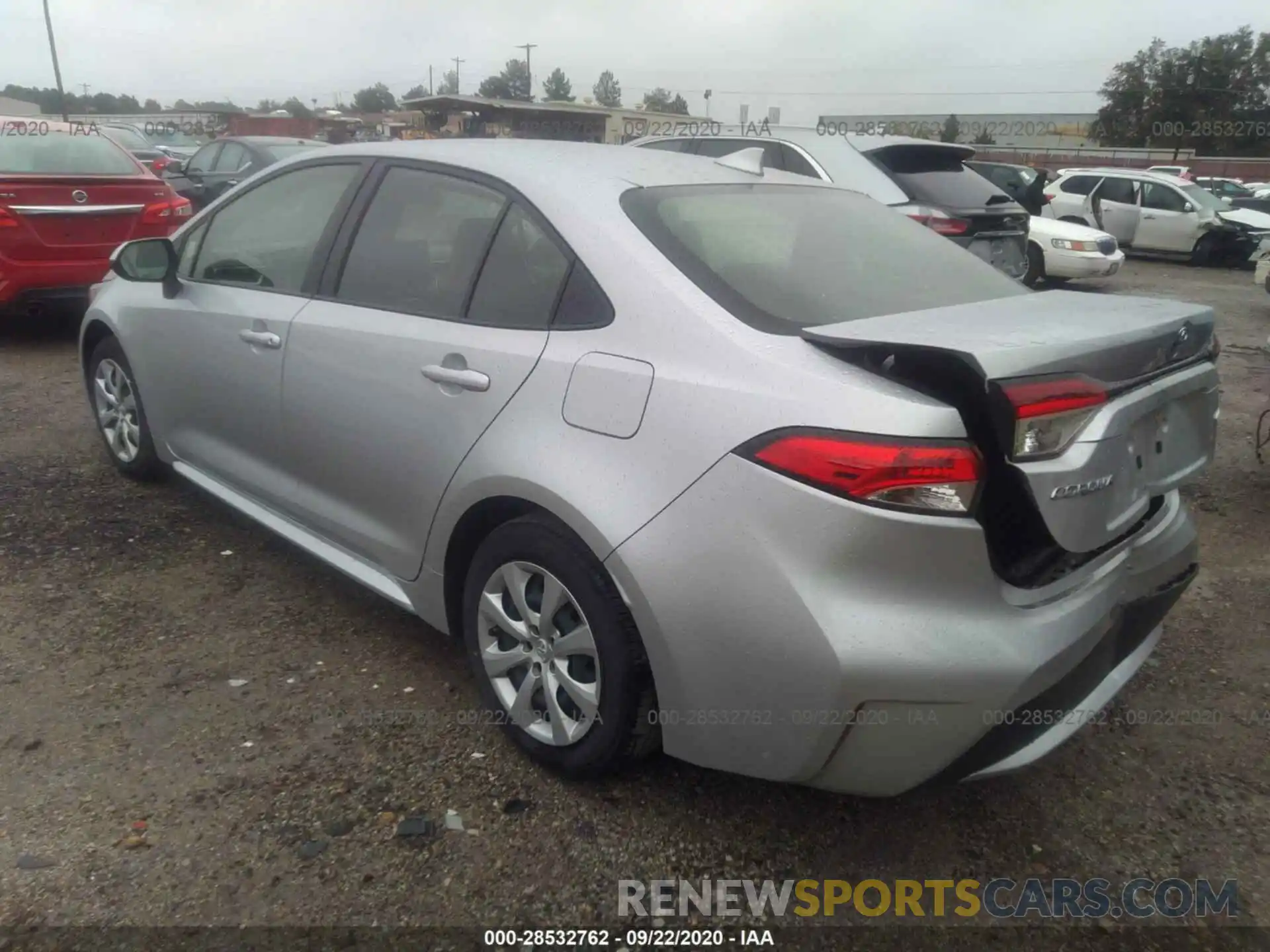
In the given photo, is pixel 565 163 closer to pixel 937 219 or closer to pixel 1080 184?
pixel 937 219

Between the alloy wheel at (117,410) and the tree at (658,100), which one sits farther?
the tree at (658,100)

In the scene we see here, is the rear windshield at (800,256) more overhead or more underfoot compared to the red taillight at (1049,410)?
more overhead

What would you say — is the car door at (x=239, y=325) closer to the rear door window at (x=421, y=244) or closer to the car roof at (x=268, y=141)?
the rear door window at (x=421, y=244)

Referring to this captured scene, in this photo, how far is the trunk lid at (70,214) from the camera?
6.70m

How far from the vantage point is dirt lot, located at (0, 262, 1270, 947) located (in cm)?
227

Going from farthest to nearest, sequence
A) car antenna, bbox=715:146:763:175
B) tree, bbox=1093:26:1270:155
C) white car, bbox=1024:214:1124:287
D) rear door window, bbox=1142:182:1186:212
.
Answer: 1. tree, bbox=1093:26:1270:155
2. rear door window, bbox=1142:182:1186:212
3. white car, bbox=1024:214:1124:287
4. car antenna, bbox=715:146:763:175

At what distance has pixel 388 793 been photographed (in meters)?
2.57

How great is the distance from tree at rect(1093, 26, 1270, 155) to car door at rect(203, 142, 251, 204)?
158 feet

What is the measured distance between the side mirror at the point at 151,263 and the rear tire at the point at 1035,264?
415 inches

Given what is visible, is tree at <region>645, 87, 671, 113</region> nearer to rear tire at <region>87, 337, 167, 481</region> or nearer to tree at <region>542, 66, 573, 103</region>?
tree at <region>542, 66, 573, 103</region>

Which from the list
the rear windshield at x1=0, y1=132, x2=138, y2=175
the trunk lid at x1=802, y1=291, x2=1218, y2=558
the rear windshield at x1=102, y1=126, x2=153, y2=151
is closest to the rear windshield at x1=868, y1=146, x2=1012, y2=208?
the trunk lid at x1=802, y1=291, x2=1218, y2=558

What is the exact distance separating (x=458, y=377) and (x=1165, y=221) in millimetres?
17308

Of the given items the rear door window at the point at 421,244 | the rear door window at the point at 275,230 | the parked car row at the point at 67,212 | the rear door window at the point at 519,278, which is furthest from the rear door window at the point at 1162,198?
the rear door window at the point at 519,278

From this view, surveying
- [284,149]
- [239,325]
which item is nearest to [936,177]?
[239,325]
